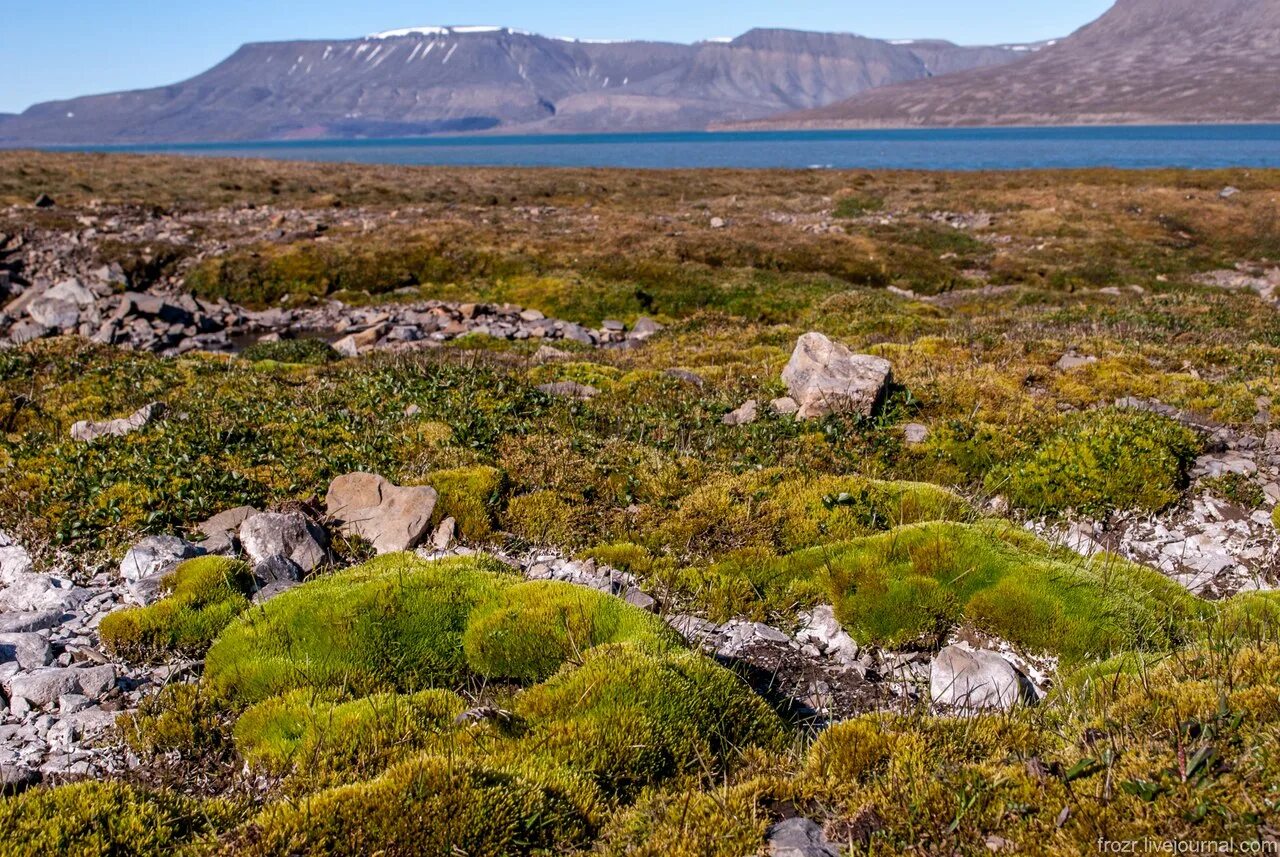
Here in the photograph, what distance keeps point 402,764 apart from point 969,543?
269 inches

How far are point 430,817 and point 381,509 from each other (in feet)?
21.6

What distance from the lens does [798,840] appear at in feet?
16.9

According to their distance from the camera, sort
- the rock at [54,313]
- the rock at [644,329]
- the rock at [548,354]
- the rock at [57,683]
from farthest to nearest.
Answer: the rock at [54,313]
the rock at [644,329]
the rock at [548,354]
the rock at [57,683]

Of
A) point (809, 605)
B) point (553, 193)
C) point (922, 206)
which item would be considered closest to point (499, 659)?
point (809, 605)

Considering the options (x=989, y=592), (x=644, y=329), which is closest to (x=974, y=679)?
→ (x=989, y=592)

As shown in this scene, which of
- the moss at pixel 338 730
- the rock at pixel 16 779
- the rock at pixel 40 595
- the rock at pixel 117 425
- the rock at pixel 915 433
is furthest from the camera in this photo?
the rock at pixel 915 433

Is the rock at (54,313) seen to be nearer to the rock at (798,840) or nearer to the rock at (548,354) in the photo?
the rock at (548,354)

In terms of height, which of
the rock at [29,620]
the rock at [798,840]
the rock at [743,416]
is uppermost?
the rock at [798,840]

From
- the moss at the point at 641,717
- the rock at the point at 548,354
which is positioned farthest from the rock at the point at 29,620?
the rock at the point at 548,354

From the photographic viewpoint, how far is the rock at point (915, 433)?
→ 1452cm

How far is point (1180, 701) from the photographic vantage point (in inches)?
237

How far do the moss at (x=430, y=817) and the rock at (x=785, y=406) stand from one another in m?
10.7

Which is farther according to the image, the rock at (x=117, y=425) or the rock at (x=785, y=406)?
the rock at (x=785, y=406)

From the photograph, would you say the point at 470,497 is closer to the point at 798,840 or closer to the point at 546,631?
the point at 546,631
